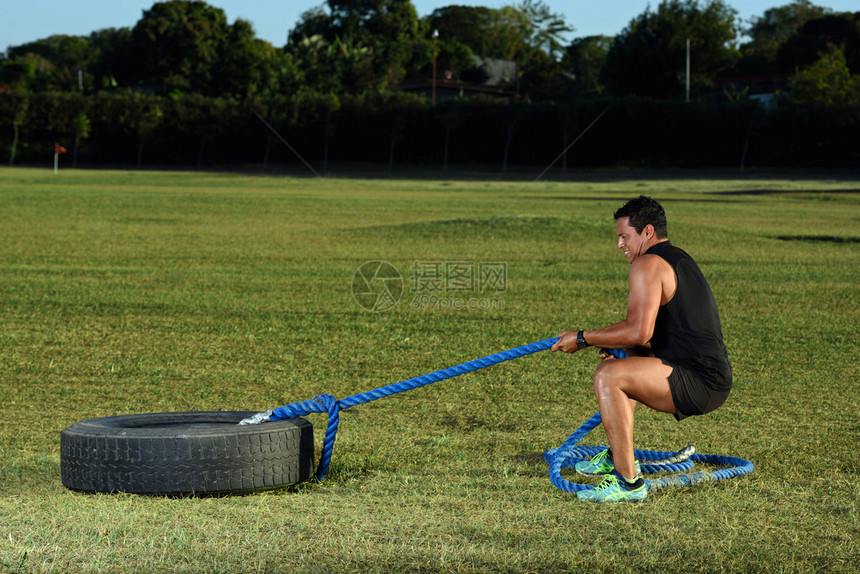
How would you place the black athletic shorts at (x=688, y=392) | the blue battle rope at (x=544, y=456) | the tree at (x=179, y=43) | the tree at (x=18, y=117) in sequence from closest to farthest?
the black athletic shorts at (x=688, y=392), the blue battle rope at (x=544, y=456), the tree at (x=18, y=117), the tree at (x=179, y=43)

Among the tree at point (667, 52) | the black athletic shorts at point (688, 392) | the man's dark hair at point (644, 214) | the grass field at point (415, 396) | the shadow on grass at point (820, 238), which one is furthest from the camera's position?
the tree at point (667, 52)

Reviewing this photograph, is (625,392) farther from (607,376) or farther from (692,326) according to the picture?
(692,326)

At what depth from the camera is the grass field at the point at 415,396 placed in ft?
12.9

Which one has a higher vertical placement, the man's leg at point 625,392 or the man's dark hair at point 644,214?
the man's dark hair at point 644,214

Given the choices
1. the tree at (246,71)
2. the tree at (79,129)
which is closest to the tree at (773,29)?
the tree at (246,71)

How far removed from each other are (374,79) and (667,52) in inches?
1061

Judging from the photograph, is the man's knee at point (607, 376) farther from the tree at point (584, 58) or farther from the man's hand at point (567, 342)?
the tree at point (584, 58)

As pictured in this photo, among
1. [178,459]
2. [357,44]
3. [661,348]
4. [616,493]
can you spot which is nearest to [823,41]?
[357,44]

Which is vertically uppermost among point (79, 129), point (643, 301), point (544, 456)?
point (79, 129)

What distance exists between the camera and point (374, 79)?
290 ft

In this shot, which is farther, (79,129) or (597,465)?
(79,129)

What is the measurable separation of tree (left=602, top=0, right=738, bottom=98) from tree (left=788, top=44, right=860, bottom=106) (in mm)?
8302

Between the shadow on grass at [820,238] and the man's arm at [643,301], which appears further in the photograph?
the shadow on grass at [820,238]

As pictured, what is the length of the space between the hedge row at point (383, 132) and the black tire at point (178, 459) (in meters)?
60.5
